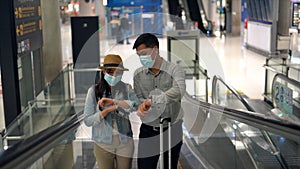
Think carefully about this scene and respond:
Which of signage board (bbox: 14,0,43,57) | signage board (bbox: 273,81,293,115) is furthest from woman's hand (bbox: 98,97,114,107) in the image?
signage board (bbox: 273,81,293,115)

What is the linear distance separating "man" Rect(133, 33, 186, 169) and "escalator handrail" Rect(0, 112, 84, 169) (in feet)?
1.74

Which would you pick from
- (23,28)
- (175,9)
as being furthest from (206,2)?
(23,28)

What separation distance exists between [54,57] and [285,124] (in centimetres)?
821

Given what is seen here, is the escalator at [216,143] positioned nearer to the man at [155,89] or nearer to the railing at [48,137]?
the railing at [48,137]

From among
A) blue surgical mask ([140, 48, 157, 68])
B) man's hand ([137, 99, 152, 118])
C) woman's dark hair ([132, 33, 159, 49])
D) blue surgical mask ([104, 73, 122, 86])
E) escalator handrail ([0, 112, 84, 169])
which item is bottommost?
escalator handrail ([0, 112, 84, 169])

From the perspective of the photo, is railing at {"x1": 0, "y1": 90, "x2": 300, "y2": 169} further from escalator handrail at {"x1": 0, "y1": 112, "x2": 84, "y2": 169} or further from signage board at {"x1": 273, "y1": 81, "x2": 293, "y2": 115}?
signage board at {"x1": 273, "y1": 81, "x2": 293, "y2": 115}

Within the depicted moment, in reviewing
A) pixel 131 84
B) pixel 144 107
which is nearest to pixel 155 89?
pixel 144 107

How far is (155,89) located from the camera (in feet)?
9.66

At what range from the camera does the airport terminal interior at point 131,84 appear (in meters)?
3.15

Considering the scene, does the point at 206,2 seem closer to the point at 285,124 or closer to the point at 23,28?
the point at 23,28

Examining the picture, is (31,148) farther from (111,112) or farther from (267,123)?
(267,123)

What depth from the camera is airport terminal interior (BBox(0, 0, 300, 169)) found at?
3146mm

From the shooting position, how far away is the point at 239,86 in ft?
37.5

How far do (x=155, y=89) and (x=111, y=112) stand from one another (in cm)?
33
